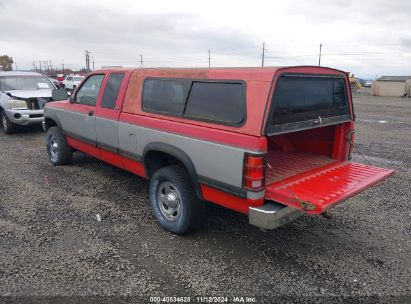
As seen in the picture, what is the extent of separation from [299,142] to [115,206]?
272cm

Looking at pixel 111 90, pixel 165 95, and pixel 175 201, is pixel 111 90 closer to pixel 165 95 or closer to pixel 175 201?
pixel 165 95

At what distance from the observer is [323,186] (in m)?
3.39

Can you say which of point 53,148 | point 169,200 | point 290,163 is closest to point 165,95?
point 169,200

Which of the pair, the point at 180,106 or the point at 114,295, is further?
the point at 180,106

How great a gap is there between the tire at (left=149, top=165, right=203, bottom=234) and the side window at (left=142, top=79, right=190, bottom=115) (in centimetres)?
68

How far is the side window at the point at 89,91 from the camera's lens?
5176 mm

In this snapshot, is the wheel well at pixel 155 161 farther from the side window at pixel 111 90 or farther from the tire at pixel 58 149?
the tire at pixel 58 149

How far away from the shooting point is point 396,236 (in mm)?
3988

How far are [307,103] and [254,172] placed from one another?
121 centimetres

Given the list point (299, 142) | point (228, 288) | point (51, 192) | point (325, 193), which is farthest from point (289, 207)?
point (51, 192)

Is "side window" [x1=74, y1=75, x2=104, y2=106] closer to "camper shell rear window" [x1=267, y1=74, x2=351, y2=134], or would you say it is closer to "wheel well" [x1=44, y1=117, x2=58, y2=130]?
"wheel well" [x1=44, y1=117, x2=58, y2=130]

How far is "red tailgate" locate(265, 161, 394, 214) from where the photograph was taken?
2.91m

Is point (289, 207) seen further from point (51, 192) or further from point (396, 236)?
point (51, 192)

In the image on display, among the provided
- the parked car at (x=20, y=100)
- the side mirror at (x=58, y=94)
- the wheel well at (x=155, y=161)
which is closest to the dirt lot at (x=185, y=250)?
the wheel well at (x=155, y=161)
